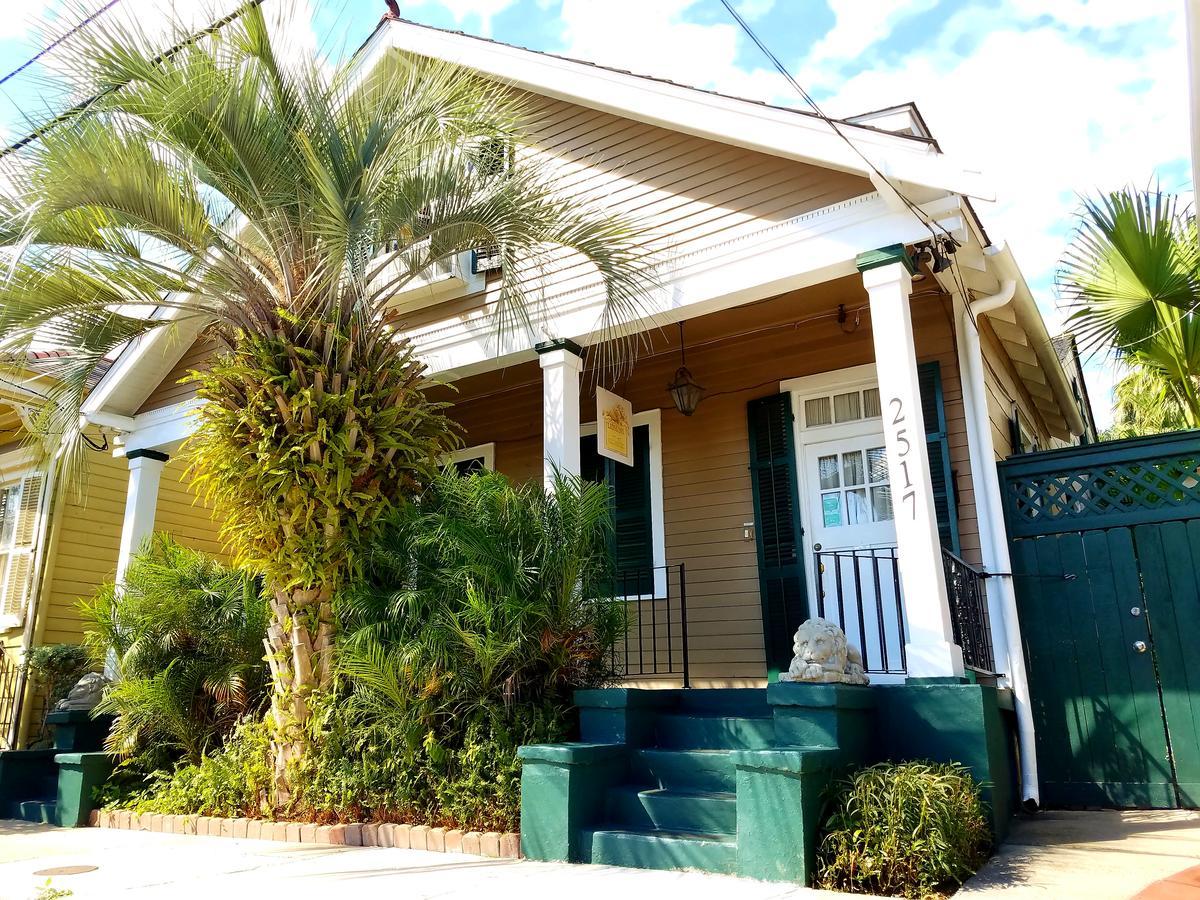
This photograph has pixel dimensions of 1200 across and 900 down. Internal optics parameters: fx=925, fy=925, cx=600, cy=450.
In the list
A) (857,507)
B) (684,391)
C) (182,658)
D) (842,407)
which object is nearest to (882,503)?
(857,507)

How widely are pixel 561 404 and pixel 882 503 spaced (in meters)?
2.51

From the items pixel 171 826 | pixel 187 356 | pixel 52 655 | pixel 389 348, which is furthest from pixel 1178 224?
pixel 52 655

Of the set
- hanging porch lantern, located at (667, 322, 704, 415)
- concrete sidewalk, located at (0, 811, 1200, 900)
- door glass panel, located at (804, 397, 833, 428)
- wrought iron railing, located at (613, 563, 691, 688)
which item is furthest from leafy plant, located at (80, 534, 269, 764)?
door glass panel, located at (804, 397, 833, 428)

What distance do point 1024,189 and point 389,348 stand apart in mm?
4138

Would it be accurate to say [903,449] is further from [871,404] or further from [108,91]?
[108,91]

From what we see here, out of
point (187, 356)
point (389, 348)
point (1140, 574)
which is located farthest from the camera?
point (187, 356)

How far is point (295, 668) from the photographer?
598 cm

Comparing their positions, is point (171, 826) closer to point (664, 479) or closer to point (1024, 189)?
point (664, 479)

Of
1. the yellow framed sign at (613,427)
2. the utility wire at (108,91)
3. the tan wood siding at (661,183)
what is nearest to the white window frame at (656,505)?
the yellow framed sign at (613,427)

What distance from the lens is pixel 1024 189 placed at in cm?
502

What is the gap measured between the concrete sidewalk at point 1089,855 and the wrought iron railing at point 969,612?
0.97 m

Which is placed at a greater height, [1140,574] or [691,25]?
[691,25]

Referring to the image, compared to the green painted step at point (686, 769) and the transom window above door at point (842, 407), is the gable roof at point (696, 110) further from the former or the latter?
the green painted step at point (686, 769)

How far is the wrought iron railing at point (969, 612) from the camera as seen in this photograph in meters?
5.46
